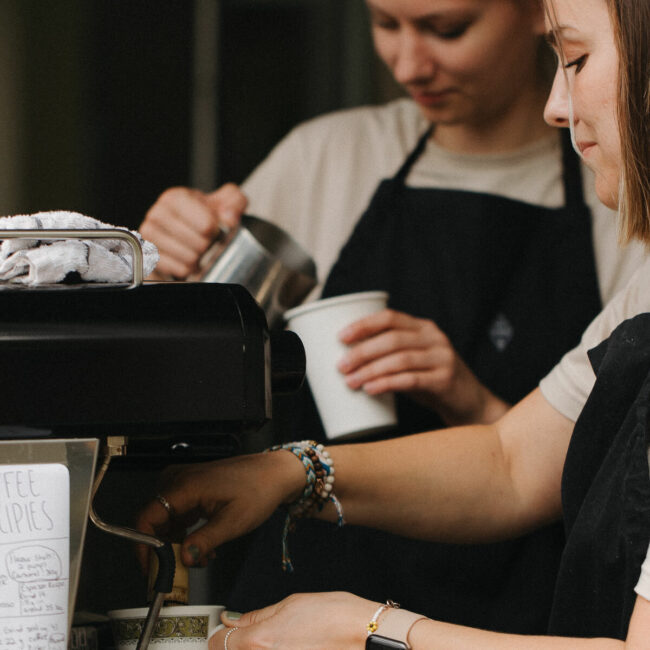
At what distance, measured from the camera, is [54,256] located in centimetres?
84

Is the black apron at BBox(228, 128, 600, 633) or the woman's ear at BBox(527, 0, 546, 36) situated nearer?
the black apron at BBox(228, 128, 600, 633)

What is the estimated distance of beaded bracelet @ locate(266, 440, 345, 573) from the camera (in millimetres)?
1204

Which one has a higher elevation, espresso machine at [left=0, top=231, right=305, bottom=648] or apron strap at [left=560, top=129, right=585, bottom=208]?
espresso machine at [left=0, top=231, right=305, bottom=648]

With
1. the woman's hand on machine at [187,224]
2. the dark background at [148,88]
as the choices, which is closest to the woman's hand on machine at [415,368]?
the woman's hand on machine at [187,224]

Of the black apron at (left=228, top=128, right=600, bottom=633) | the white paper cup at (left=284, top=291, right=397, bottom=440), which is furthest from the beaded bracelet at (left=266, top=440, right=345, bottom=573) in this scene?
the black apron at (left=228, top=128, right=600, bottom=633)

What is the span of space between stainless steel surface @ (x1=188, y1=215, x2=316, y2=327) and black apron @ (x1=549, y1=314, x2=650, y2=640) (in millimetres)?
594

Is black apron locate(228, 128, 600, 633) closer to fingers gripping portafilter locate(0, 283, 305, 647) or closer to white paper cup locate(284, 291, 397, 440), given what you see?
white paper cup locate(284, 291, 397, 440)

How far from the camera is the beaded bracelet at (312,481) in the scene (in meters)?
1.20

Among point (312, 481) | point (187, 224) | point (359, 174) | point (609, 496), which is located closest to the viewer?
point (609, 496)

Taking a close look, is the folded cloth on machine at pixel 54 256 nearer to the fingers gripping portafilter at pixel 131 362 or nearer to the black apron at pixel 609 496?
the fingers gripping portafilter at pixel 131 362

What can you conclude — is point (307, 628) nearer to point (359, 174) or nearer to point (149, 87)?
point (359, 174)

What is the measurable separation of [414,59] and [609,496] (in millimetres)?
991

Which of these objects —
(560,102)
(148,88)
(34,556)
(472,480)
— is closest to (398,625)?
(34,556)

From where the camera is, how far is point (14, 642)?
751 mm
